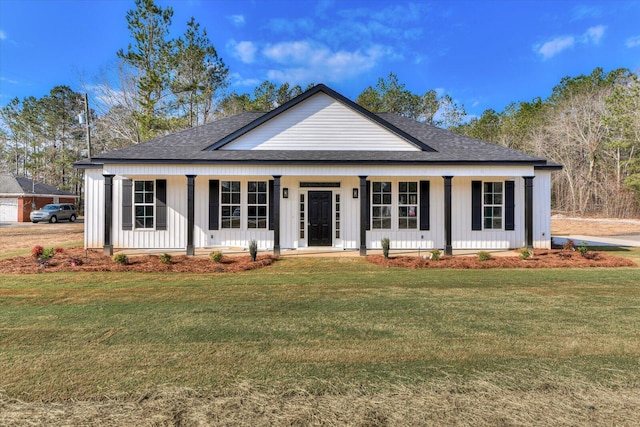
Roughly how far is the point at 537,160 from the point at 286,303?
954cm

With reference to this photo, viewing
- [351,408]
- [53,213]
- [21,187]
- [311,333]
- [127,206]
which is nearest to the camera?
[351,408]

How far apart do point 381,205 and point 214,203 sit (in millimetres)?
5952

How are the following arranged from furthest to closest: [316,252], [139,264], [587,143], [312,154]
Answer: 1. [587,143]
2. [316,252]
3. [312,154]
4. [139,264]

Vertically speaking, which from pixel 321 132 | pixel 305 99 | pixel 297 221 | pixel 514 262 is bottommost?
pixel 514 262

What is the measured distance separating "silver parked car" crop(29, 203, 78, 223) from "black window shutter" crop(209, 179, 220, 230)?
23703mm

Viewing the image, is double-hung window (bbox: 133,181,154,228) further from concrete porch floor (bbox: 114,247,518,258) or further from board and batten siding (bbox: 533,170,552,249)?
board and batten siding (bbox: 533,170,552,249)

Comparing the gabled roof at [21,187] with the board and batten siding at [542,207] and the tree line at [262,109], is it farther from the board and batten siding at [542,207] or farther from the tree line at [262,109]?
the board and batten siding at [542,207]

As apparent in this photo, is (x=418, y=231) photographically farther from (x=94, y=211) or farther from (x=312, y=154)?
(x=94, y=211)

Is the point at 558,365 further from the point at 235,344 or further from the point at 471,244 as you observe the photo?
the point at 471,244

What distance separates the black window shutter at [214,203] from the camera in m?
12.0

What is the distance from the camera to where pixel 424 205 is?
12.1 meters

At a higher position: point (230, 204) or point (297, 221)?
point (230, 204)

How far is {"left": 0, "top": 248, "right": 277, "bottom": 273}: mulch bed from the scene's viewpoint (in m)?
8.45

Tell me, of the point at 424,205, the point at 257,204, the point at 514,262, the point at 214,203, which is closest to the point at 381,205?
the point at 424,205
